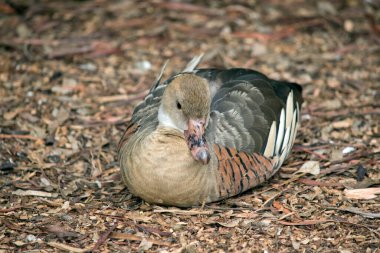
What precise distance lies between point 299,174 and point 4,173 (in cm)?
256

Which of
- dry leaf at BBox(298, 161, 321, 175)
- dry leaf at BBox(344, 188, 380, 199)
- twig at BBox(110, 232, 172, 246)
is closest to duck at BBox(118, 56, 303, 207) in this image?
dry leaf at BBox(298, 161, 321, 175)

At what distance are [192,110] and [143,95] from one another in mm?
2450

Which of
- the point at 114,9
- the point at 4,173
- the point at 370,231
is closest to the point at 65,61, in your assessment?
the point at 114,9

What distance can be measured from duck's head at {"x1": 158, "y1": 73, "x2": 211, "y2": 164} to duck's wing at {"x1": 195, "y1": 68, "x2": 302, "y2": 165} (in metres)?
0.22

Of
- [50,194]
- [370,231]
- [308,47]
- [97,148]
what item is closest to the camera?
[370,231]

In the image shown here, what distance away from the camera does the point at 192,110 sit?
5387 mm

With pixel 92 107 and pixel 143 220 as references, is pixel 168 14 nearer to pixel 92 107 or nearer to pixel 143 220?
pixel 92 107

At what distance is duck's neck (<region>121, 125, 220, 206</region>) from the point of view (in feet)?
17.2

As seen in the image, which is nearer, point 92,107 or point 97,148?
point 97,148

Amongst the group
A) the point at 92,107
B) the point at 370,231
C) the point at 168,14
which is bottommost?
the point at 370,231

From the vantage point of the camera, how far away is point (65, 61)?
8.36 meters

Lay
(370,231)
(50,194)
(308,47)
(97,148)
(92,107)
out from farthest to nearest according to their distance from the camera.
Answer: (308,47) → (92,107) → (97,148) → (50,194) → (370,231)

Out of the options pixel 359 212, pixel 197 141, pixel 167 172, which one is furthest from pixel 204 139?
pixel 359 212

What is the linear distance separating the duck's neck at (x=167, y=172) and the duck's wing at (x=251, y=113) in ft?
1.14
